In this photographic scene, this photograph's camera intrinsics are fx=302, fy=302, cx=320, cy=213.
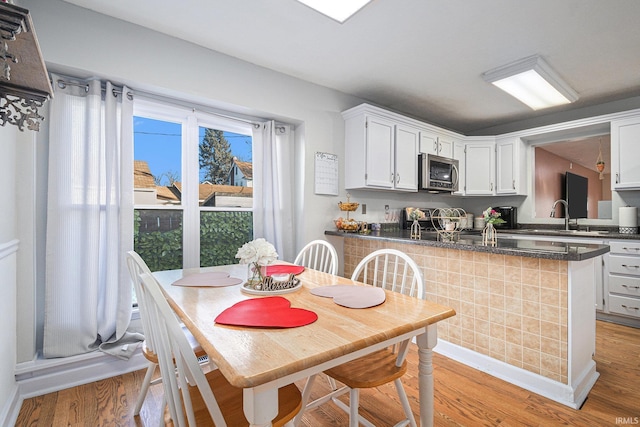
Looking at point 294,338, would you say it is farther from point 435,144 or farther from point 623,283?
point 623,283

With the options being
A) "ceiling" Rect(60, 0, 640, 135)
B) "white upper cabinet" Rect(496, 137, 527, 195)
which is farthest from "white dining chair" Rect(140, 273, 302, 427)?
"white upper cabinet" Rect(496, 137, 527, 195)

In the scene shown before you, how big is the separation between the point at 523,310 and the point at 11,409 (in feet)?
9.80

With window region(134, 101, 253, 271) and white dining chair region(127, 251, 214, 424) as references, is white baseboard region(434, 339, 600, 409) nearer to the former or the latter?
white dining chair region(127, 251, 214, 424)

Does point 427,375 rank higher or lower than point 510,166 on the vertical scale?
lower

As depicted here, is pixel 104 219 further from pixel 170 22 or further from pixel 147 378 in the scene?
pixel 170 22

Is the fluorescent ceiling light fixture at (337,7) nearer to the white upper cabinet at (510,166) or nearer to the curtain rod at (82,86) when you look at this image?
the curtain rod at (82,86)

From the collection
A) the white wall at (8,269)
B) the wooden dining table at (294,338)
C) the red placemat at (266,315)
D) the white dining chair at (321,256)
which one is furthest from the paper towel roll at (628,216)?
the white wall at (8,269)

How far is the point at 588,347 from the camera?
1.97 meters

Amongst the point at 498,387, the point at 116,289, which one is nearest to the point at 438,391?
the point at 498,387

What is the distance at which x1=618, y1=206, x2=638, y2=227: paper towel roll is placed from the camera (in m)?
3.25

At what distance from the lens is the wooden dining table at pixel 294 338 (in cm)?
78

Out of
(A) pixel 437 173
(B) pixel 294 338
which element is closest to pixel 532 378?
(B) pixel 294 338

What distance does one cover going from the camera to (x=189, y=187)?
2.63 metres

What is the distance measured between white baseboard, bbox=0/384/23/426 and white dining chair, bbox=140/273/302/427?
3.94 ft
